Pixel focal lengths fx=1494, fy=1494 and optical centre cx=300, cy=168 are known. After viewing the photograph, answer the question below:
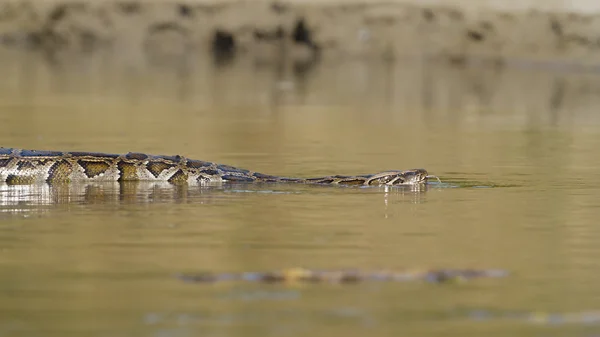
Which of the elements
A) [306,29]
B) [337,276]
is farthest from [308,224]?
[306,29]

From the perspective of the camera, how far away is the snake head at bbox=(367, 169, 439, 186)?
14125 millimetres

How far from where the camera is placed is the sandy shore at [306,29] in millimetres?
39000

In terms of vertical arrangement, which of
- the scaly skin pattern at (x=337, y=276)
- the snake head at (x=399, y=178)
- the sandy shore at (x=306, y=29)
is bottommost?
the scaly skin pattern at (x=337, y=276)

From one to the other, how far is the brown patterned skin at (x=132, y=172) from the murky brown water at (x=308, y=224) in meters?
0.37

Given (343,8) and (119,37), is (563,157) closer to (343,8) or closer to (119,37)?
(343,8)

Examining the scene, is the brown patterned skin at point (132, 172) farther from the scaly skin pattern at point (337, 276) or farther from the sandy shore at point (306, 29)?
the sandy shore at point (306, 29)

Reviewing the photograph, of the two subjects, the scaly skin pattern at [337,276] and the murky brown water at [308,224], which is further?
the scaly skin pattern at [337,276]

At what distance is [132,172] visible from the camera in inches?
576

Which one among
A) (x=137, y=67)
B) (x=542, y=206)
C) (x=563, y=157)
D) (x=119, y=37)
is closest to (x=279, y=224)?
(x=542, y=206)

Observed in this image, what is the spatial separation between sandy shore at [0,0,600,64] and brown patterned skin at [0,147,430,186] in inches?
924

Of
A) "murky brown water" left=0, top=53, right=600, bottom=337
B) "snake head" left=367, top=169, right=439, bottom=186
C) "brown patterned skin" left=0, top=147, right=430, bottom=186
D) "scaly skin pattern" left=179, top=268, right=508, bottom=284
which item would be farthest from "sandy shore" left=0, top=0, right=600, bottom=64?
"scaly skin pattern" left=179, top=268, right=508, bottom=284

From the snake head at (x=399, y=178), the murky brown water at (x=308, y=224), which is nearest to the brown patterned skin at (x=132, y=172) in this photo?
the snake head at (x=399, y=178)

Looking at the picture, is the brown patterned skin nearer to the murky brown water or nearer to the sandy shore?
the murky brown water

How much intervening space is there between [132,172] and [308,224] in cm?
376
